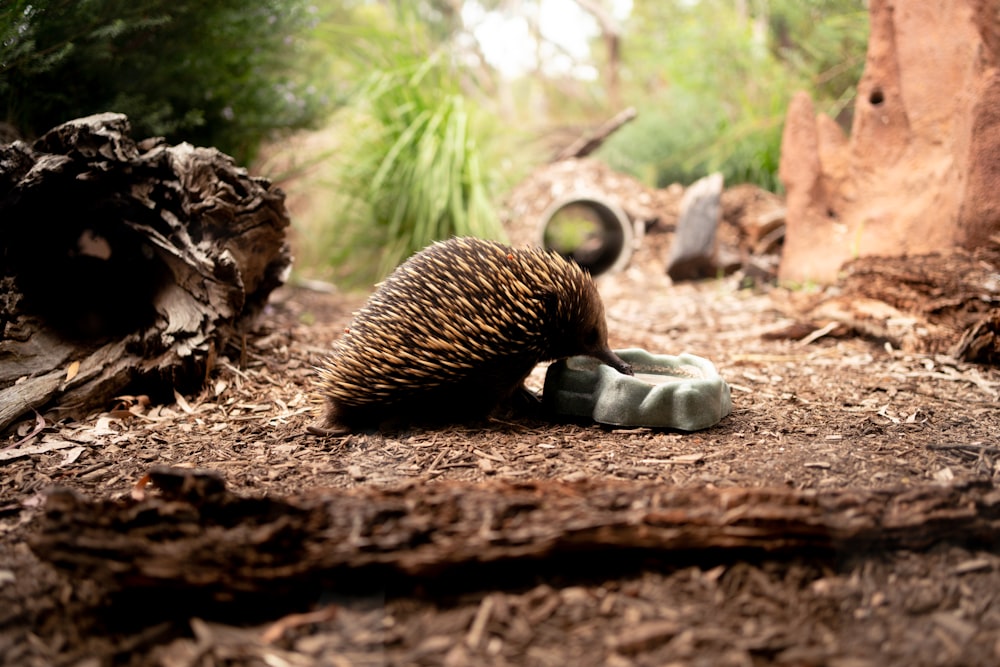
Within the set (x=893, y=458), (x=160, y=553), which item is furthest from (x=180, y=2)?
(x=893, y=458)

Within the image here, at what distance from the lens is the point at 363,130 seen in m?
7.43

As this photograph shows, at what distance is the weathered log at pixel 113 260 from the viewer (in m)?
3.27

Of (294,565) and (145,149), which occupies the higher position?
(145,149)

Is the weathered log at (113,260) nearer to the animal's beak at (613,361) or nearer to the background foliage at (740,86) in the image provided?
the animal's beak at (613,361)

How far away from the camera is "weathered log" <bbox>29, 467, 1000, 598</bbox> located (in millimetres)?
1719

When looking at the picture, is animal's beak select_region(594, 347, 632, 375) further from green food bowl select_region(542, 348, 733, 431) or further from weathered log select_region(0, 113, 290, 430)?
weathered log select_region(0, 113, 290, 430)

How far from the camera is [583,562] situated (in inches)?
72.3

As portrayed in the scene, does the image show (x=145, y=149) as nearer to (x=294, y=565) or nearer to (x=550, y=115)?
(x=294, y=565)

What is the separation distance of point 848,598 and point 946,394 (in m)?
2.31

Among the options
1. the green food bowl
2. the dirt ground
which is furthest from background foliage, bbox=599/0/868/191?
the green food bowl

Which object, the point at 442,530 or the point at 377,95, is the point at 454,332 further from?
the point at 377,95

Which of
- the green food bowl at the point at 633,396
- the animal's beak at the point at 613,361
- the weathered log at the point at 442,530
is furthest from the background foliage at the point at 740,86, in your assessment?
the weathered log at the point at 442,530

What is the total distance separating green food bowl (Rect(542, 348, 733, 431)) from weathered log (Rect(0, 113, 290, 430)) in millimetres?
1938

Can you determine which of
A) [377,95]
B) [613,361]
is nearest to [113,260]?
[613,361]
